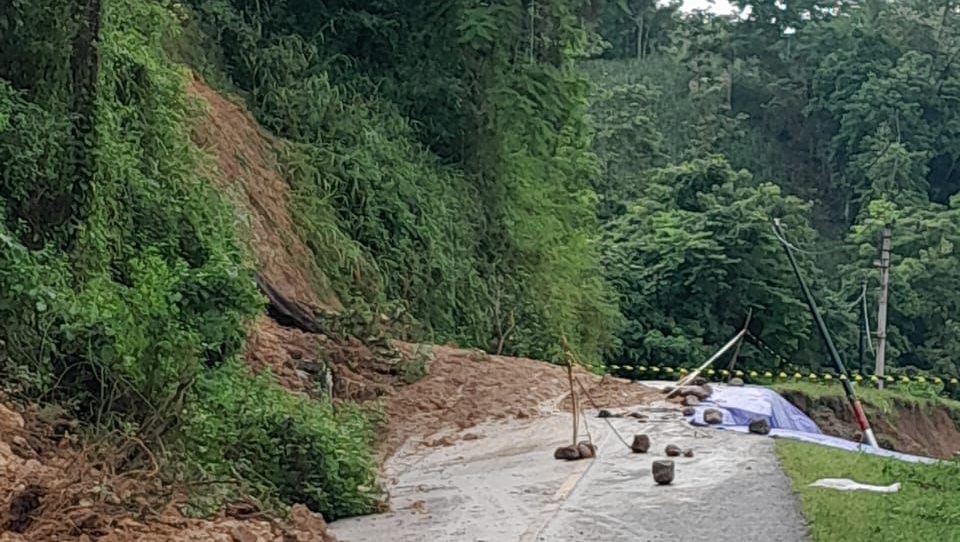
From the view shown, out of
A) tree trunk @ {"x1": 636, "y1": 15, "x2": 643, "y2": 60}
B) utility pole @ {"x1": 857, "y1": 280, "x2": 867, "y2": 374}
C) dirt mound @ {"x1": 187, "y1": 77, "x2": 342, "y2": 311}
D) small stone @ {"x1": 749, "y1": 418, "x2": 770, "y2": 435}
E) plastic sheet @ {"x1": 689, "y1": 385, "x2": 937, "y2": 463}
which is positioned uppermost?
tree trunk @ {"x1": 636, "y1": 15, "x2": 643, "y2": 60}

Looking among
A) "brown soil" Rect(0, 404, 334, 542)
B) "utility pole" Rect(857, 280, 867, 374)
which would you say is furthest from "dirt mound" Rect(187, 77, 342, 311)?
"utility pole" Rect(857, 280, 867, 374)

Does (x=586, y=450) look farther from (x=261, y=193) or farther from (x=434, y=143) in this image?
(x=434, y=143)

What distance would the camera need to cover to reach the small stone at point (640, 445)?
918 cm

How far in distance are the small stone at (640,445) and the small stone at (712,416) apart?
1.72 meters

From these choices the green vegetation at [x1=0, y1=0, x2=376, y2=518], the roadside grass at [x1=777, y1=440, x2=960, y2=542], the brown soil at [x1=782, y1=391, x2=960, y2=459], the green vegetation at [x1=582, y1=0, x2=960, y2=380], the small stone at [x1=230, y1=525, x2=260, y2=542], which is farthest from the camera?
the green vegetation at [x1=582, y1=0, x2=960, y2=380]

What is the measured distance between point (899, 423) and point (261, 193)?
46.5ft

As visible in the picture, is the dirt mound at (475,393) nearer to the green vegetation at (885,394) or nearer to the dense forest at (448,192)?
the dense forest at (448,192)

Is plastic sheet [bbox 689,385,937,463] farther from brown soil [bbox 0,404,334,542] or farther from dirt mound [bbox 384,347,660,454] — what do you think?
brown soil [bbox 0,404,334,542]

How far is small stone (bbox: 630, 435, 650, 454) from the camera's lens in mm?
9180

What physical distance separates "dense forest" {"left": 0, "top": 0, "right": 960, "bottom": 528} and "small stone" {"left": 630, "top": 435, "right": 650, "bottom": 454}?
2.14 meters

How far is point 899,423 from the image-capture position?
74.7 feet

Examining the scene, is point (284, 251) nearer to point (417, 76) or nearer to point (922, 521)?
point (417, 76)

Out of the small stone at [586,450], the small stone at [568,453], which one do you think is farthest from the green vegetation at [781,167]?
the small stone at [568,453]

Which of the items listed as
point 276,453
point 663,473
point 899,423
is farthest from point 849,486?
point 899,423
